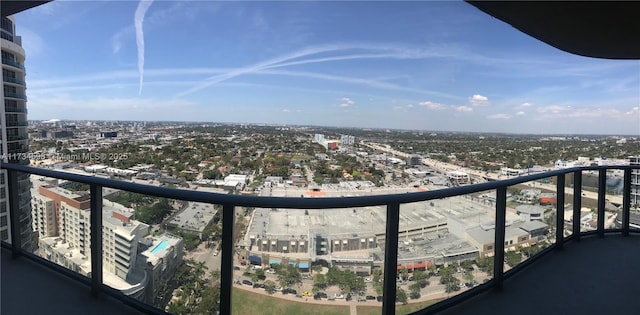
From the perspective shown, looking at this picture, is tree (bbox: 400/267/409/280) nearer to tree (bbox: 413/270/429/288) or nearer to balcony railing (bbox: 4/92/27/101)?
tree (bbox: 413/270/429/288)

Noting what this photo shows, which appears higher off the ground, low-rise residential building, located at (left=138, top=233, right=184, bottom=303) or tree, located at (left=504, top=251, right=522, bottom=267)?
low-rise residential building, located at (left=138, top=233, right=184, bottom=303)

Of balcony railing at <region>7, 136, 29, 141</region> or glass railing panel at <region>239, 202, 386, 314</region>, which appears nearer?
glass railing panel at <region>239, 202, 386, 314</region>

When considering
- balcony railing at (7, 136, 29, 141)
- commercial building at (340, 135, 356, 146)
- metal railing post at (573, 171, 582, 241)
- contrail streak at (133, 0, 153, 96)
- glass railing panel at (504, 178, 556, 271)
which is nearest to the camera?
glass railing panel at (504, 178, 556, 271)

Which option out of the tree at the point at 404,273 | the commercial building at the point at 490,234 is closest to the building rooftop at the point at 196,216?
the tree at the point at 404,273

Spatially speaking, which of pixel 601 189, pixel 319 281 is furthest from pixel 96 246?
pixel 601 189

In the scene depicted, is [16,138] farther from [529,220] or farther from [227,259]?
[529,220]

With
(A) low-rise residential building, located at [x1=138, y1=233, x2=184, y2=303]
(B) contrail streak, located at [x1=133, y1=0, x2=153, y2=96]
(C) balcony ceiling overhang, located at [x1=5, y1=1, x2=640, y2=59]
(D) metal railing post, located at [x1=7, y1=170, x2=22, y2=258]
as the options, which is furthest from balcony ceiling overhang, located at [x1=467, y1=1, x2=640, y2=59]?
(B) contrail streak, located at [x1=133, y1=0, x2=153, y2=96]
